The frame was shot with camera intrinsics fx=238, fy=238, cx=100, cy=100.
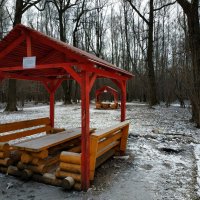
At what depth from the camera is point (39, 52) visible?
5.48m

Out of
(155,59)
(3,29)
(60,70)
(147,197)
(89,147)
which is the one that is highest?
(3,29)

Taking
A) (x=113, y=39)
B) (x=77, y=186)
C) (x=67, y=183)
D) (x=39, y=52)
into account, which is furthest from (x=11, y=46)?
(x=113, y=39)

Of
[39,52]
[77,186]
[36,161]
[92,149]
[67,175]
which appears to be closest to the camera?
[77,186]

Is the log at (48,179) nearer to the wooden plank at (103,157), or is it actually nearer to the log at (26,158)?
the log at (26,158)

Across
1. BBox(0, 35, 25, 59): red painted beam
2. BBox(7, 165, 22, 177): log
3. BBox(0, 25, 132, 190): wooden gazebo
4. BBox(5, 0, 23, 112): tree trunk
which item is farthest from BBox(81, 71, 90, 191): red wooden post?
BBox(5, 0, 23, 112): tree trunk

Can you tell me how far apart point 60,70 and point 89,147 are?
3.07 meters

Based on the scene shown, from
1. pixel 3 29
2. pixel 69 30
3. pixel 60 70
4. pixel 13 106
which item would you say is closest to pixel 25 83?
pixel 3 29

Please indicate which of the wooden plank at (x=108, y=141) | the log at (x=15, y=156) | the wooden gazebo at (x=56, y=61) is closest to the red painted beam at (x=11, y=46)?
the wooden gazebo at (x=56, y=61)

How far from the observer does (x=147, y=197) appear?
4.14 m

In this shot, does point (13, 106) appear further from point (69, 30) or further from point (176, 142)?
point (69, 30)

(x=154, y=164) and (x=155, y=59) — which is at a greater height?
(x=155, y=59)

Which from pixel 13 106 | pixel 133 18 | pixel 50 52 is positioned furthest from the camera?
pixel 133 18

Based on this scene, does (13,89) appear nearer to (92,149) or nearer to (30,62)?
(30,62)

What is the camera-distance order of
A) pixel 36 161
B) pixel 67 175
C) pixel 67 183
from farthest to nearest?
pixel 36 161 → pixel 67 175 → pixel 67 183
